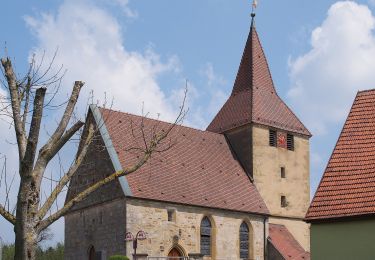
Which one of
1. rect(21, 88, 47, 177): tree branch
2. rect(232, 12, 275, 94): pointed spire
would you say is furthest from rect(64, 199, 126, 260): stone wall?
rect(21, 88, 47, 177): tree branch

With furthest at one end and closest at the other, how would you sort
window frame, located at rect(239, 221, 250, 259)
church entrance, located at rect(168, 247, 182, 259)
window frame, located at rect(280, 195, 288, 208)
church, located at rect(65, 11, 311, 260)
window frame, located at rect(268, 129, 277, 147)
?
window frame, located at rect(268, 129, 277, 147) → window frame, located at rect(280, 195, 288, 208) → window frame, located at rect(239, 221, 250, 259) → church entrance, located at rect(168, 247, 182, 259) → church, located at rect(65, 11, 311, 260)

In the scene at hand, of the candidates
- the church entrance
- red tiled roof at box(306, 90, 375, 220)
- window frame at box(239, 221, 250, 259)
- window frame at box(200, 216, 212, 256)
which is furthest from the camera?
window frame at box(239, 221, 250, 259)

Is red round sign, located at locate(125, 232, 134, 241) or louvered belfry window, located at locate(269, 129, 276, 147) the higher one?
louvered belfry window, located at locate(269, 129, 276, 147)

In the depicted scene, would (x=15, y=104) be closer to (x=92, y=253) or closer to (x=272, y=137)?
(x=92, y=253)

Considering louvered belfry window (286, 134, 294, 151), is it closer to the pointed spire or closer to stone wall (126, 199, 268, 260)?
the pointed spire

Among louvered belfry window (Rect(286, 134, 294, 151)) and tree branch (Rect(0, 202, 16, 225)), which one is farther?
louvered belfry window (Rect(286, 134, 294, 151))

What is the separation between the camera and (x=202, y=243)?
31.4 m

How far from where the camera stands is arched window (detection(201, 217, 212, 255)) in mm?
31391

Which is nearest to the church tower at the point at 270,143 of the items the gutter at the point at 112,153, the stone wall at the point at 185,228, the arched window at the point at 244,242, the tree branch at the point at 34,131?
the arched window at the point at 244,242

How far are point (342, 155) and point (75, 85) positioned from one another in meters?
9.64

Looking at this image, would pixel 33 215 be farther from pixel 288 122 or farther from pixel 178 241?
pixel 288 122

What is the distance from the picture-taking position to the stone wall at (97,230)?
2917 cm

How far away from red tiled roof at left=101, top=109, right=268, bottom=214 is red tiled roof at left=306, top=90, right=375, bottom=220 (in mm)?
12799

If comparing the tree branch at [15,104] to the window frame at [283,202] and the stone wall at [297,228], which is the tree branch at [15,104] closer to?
the stone wall at [297,228]
